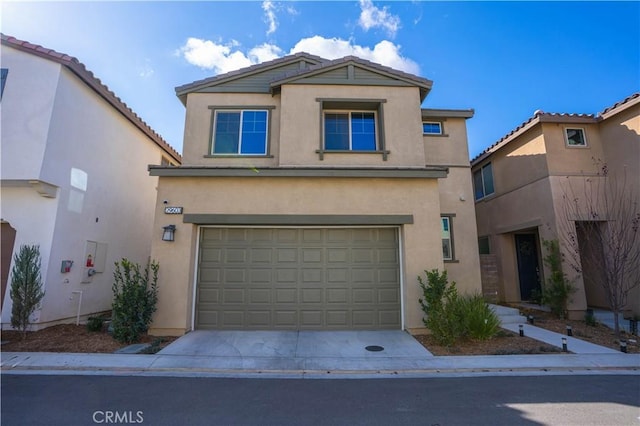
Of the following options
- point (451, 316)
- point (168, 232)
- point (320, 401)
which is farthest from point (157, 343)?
point (451, 316)

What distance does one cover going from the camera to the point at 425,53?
10516mm

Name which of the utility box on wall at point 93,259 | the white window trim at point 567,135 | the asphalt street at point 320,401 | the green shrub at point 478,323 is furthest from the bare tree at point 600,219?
the utility box on wall at point 93,259

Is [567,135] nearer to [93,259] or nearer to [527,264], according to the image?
[527,264]

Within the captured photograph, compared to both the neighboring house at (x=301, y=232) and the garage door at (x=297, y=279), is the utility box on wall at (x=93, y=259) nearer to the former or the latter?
the neighboring house at (x=301, y=232)

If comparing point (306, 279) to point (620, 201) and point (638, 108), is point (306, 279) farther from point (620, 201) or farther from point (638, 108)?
point (638, 108)

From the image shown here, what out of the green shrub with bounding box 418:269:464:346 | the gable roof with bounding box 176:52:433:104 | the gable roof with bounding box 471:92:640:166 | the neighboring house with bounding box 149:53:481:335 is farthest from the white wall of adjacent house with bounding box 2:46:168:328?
the gable roof with bounding box 471:92:640:166

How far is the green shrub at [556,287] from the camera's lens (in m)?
9.83

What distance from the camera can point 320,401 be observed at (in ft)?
14.8

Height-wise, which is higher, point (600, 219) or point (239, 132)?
point (239, 132)

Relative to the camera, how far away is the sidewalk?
221 inches

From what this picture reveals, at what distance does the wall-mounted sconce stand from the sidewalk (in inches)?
109

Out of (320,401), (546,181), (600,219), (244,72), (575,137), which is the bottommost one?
(320,401)

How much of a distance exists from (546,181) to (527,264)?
3655 mm

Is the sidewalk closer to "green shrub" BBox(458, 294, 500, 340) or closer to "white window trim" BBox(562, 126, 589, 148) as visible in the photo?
"green shrub" BBox(458, 294, 500, 340)
